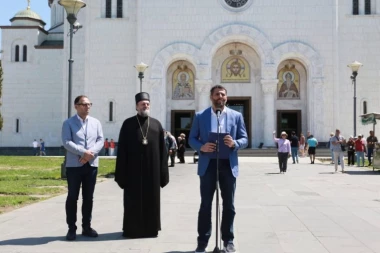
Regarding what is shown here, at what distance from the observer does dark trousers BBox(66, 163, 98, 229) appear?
6785 mm

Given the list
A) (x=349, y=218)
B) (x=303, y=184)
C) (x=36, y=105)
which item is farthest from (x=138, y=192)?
(x=36, y=105)

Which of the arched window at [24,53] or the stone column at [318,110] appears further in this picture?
the arched window at [24,53]

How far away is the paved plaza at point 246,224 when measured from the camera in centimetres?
607

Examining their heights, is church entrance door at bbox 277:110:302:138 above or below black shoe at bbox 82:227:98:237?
above

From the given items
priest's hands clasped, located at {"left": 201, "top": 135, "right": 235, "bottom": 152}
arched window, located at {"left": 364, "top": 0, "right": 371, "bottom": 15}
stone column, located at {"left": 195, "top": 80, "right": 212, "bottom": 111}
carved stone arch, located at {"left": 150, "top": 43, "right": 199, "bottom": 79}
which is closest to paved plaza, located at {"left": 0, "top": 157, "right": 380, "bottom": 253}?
priest's hands clasped, located at {"left": 201, "top": 135, "right": 235, "bottom": 152}

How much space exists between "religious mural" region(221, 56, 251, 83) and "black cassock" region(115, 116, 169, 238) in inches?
1201

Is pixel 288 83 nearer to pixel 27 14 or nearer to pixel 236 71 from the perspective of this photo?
pixel 236 71

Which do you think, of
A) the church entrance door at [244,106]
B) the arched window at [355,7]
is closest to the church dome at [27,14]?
the church entrance door at [244,106]

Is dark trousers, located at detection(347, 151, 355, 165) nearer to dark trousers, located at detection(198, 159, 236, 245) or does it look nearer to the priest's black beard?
the priest's black beard

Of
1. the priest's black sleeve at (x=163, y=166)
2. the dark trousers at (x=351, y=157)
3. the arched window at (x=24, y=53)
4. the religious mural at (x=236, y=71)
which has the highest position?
the arched window at (x=24, y=53)

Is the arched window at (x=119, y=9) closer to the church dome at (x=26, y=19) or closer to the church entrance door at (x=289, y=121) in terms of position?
the church dome at (x=26, y=19)

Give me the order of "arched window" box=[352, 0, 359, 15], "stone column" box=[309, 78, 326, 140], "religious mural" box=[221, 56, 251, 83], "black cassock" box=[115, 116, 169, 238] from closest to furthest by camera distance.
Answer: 1. "black cassock" box=[115, 116, 169, 238]
2. "stone column" box=[309, 78, 326, 140]
3. "arched window" box=[352, 0, 359, 15]
4. "religious mural" box=[221, 56, 251, 83]

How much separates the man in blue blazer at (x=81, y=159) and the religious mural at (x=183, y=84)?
98.4 feet

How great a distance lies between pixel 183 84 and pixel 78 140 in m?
30.4
